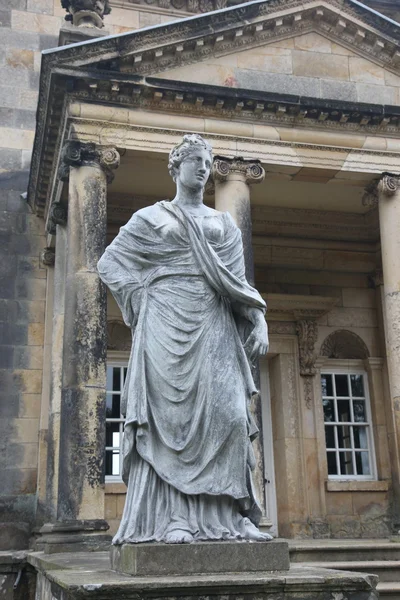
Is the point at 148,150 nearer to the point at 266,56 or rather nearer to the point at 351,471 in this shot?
the point at 266,56

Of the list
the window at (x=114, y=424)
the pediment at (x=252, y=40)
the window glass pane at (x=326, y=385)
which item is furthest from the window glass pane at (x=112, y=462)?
the pediment at (x=252, y=40)

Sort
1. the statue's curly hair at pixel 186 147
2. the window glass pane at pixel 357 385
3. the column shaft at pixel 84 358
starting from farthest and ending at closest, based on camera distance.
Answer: the window glass pane at pixel 357 385 < the column shaft at pixel 84 358 < the statue's curly hair at pixel 186 147

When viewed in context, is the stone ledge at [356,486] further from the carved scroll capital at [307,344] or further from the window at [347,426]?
the carved scroll capital at [307,344]

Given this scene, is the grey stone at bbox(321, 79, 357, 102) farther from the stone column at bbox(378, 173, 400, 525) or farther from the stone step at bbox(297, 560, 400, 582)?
the stone step at bbox(297, 560, 400, 582)

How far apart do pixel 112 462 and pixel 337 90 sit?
7.94 meters

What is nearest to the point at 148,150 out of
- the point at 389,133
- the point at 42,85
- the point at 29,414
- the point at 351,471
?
the point at 42,85

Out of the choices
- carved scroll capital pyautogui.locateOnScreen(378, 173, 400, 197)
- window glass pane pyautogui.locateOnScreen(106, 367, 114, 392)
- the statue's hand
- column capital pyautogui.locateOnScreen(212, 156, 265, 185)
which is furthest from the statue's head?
window glass pane pyautogui.locateOnScreen(106, 367, 114, 392)

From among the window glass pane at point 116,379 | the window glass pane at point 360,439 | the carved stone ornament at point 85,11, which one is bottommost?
the window glass pane at point 360,439

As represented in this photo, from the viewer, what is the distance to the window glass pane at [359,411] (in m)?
16.4

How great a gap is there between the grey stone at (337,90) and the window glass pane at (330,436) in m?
6.69

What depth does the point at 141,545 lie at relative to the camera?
3.89 m

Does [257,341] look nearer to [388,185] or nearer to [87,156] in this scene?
[87,156]

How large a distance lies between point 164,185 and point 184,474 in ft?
35.4

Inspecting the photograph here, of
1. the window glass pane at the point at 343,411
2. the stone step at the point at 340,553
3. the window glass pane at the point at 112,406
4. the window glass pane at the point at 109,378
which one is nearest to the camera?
the stone step at the point at 340,553
